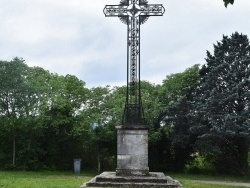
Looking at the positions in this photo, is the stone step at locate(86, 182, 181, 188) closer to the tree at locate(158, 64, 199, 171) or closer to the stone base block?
the stone base block

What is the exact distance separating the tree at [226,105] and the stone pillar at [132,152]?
7.65 meters

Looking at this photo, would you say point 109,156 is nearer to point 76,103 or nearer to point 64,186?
point 76,103

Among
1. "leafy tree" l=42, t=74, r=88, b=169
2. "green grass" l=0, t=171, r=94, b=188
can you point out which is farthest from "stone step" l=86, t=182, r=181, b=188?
"leafy tree" l=42, t=74, r=88, b=169

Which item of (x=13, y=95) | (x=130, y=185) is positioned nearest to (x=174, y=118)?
(x=13, y=95)

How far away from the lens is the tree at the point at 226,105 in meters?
19.3

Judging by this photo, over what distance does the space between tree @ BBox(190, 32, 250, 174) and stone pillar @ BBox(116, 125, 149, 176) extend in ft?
25.1

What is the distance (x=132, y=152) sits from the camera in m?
12.4

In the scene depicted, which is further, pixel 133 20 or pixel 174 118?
pixel 174 118

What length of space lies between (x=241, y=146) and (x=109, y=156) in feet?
24.7

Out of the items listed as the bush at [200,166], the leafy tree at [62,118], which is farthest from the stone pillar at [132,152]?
the bush at [200,166]

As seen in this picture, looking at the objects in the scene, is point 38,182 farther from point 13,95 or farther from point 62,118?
point 13,95

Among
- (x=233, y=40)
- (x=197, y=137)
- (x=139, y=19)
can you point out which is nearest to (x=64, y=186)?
(x=139, y=19)

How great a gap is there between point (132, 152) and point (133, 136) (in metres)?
0.50

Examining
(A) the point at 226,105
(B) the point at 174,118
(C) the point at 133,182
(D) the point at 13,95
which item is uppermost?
(D) the point at 13,95
